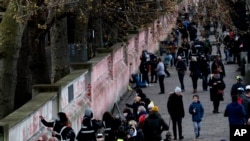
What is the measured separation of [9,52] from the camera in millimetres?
20234

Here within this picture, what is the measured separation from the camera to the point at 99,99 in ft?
85.0

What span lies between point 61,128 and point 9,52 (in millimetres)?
3450

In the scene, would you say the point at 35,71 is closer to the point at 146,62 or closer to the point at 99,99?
the point at 99,99

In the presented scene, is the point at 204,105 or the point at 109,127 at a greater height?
the point at 109,127

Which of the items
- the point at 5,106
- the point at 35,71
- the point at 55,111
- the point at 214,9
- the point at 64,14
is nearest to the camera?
the point at 55,111

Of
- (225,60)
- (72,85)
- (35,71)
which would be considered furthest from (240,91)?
(225,60)

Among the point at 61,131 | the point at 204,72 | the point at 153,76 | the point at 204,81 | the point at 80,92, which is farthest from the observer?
the point at 153,76

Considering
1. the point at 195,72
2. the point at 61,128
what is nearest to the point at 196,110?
the point at 61,128

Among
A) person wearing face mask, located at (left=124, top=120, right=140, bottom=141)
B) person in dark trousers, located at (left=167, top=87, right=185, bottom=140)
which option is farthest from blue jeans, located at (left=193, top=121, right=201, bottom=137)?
person wearing face mask, located at (left=124, top=120, right=140, bottom=141)

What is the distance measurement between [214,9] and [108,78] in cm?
473

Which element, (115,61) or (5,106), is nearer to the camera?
(5,106)

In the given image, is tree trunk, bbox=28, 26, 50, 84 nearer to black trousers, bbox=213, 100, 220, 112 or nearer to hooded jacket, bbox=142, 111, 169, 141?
black trousers, bbox=213, 100, 220, 112

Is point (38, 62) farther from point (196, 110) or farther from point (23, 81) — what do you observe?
point (196, 110)

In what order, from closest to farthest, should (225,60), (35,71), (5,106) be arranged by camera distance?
(5,106)
(35,71)
(225,60)
